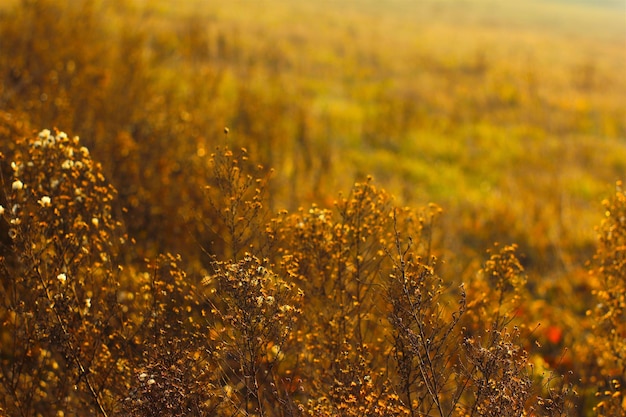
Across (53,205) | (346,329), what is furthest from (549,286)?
(53,205)

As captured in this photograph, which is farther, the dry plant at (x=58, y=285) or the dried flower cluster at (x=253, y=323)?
Result: the dry plant at (x=58, y=285)

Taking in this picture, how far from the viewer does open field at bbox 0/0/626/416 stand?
11.6 ft

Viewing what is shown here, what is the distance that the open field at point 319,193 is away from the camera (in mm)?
3529

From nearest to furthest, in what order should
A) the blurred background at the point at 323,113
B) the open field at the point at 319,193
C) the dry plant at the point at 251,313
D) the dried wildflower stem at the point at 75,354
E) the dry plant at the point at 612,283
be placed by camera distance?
the dry plant at the point at 251,313
the dried wildflower stem at the point at 75,354
the open field at the point at 319,193
the dry plant at the point at 612,283
the blurred background at the point at 323,113

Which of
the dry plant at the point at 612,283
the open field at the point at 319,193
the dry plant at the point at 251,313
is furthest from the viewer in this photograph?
the dry plant at the point at 612,283

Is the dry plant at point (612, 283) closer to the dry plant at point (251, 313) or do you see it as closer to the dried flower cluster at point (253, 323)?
the dried flower cluster at point (253, 323)

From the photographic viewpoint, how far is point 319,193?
796cm

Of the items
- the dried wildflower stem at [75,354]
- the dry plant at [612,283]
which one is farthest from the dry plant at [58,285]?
the dry plant at [612,283]

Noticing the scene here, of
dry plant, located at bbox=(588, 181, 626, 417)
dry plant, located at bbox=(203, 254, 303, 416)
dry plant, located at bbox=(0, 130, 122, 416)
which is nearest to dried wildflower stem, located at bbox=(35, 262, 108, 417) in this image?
dry plant, located at bbox=(0, 130, 122, 416)

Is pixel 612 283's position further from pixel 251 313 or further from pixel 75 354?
pixel 75 354

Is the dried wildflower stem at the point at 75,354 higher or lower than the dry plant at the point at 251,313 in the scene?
lower

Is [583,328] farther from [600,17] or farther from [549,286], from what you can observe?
[600,17]

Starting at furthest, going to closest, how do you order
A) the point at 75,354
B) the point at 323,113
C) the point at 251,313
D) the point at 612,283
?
1. the point at 323,113
2. the point at 612,283
3. the point at 75,354
4. the point at 251,313

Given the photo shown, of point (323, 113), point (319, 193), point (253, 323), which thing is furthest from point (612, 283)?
point (323, 113)
